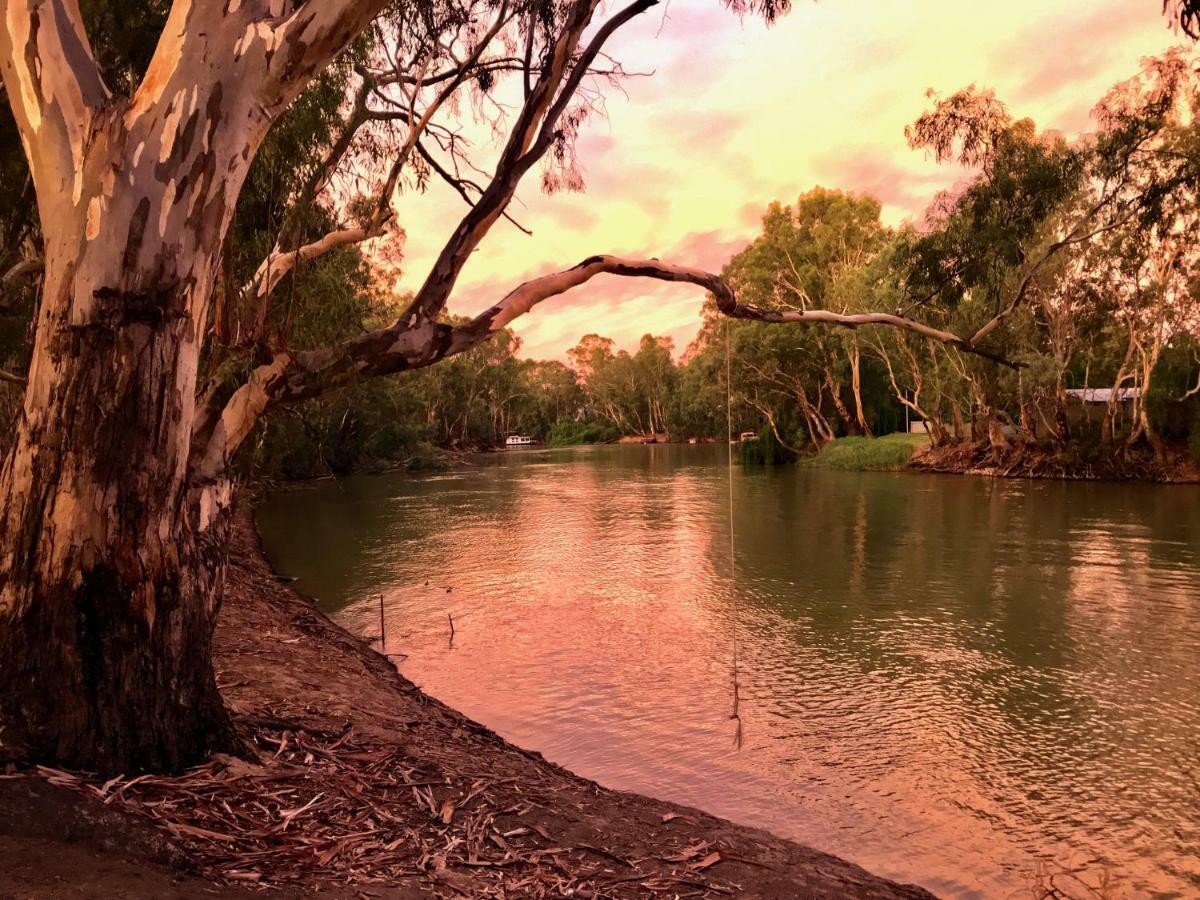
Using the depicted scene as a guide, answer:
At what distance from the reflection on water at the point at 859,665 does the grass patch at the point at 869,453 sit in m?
15.2

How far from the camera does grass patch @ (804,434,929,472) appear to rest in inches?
1334

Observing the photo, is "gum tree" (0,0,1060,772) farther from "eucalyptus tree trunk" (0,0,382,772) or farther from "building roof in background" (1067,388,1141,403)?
"building roof in background" (1067,388,1141,403)

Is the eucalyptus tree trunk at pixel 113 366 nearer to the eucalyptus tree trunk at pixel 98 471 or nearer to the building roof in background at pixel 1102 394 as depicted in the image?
the eucalyptus tree trunk at pixel 98 471

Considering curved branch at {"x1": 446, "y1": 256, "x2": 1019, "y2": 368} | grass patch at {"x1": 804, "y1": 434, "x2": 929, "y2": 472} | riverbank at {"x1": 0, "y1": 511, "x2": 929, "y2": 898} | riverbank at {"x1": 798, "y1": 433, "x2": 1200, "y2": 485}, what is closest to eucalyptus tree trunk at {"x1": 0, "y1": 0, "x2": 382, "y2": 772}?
riverbank at {"x1": 0, "y1": 511, "x2": 929, "y2": 898}

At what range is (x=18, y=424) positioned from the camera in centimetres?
288

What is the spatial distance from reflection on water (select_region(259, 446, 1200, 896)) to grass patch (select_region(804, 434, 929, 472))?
15193mm

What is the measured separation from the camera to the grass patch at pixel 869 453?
3388cm

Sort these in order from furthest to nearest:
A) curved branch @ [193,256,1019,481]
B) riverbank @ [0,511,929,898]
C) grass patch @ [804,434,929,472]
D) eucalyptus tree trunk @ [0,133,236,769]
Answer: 1. grass patch @ [804,434,929,472]
2. curved branch @ [193,256,1019,481]
3. eucalyptus tree trunk @ [0,133,236,769]
4. riverbank @ [0,511,929,898]

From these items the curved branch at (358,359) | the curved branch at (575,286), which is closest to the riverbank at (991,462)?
the curved branch at (575,286)

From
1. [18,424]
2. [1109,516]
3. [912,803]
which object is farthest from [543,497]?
[18,424]

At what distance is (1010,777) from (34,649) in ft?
18.1

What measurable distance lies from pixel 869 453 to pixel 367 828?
112ft

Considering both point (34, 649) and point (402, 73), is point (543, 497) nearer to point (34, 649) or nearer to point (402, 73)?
point (402, 73)

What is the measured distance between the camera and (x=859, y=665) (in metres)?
8.02
